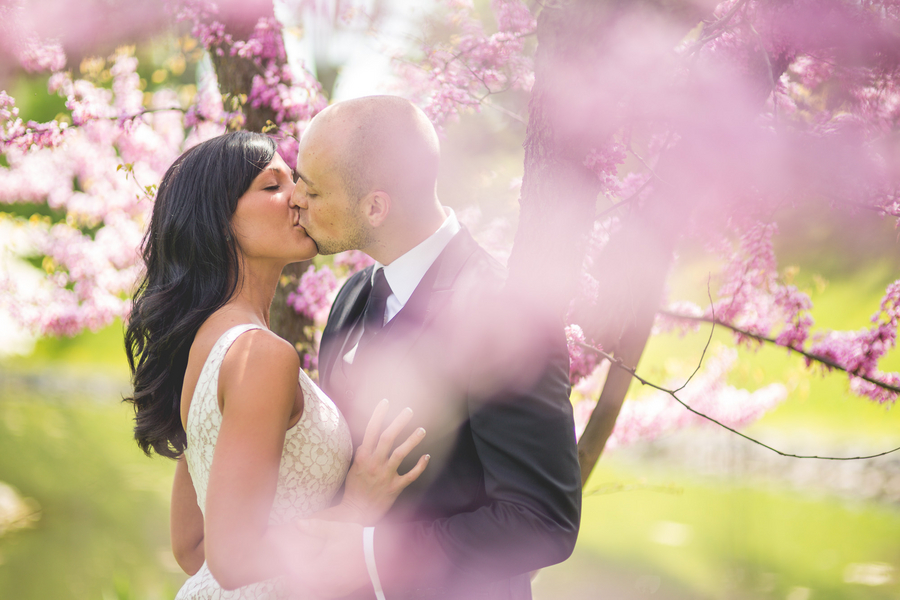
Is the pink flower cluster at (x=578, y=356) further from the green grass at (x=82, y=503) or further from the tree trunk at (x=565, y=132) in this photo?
the green grass at (x=82, y=503)

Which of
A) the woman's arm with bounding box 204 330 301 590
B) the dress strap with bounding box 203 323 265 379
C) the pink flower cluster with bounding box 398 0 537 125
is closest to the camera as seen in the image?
the woman's arm with bounding box 204 330 301 590

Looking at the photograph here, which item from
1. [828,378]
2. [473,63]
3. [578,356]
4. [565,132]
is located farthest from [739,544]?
[565,132]

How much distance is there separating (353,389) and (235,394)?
452 millimetres

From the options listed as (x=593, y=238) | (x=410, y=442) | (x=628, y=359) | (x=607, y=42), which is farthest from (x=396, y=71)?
(x=410, y=442)

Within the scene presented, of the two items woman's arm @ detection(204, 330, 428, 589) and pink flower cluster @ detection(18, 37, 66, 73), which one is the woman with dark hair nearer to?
woman's arm @ detection(204, 330, 428, 589)

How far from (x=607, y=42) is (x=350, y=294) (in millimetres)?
1147

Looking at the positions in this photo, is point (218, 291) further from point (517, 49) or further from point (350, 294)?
point (517, 49)

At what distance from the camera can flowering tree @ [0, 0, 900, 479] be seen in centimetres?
193

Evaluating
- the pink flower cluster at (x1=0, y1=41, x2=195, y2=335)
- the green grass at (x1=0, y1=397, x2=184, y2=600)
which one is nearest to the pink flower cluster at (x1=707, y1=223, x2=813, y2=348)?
the pink flower cluster at (x1=0, y1=41, x2=195, y2=335)

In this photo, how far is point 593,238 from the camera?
2.83 meters

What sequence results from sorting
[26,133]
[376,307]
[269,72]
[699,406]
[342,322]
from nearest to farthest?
1. [376,307]
2. [342,322]
3. [26,133]
4. [269,72]
5. [699,406]

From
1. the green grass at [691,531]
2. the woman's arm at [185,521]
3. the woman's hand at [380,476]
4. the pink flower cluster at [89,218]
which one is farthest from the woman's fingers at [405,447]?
the pink flower cluster at [89,218]

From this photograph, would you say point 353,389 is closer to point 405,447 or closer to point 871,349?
point 405,447

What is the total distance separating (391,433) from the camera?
1.53m
